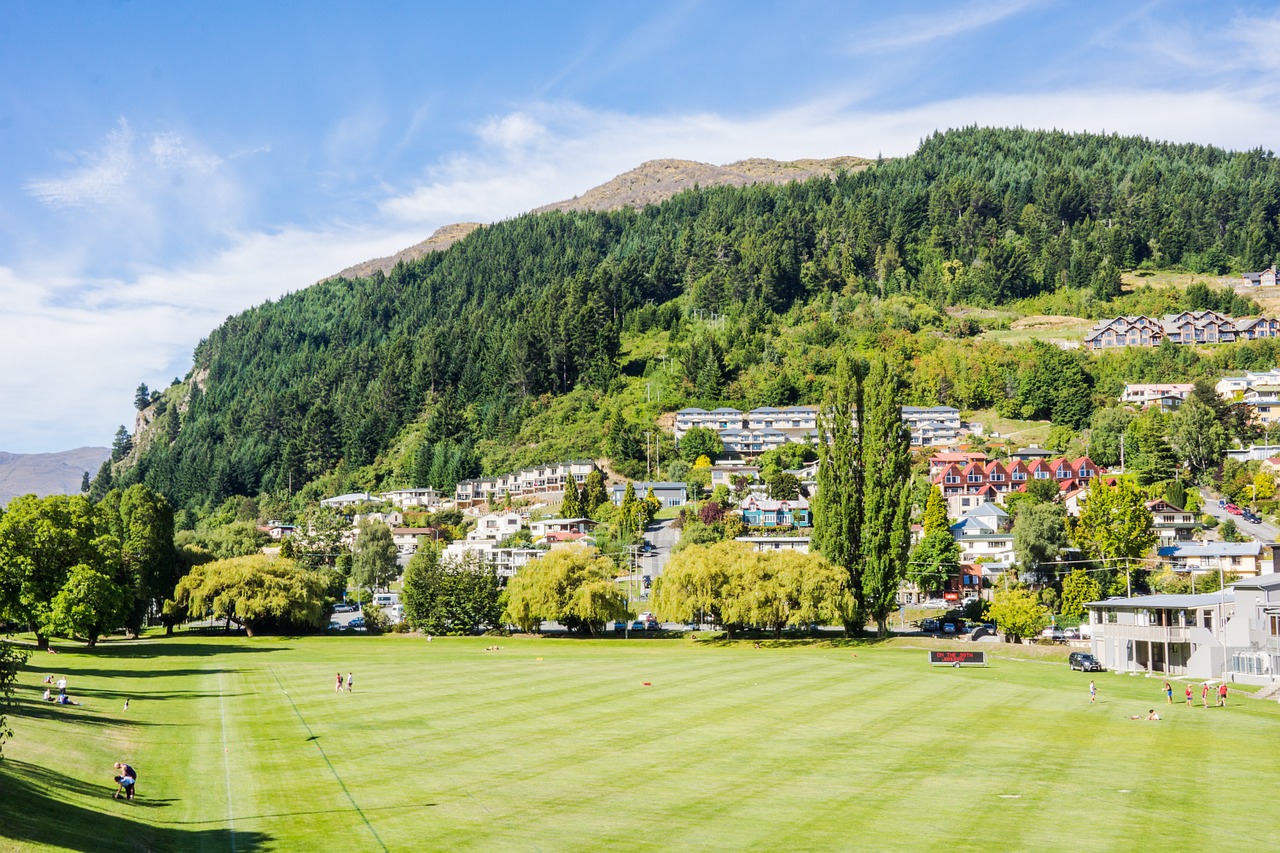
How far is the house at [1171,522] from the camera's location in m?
119

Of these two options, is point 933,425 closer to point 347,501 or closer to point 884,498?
point 884,498

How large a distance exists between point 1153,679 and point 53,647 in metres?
77.2

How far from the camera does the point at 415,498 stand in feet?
631

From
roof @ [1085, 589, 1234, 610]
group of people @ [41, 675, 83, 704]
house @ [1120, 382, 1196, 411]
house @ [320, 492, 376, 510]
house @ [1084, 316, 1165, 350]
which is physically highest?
house @ [1084, 316, 1165, 350]

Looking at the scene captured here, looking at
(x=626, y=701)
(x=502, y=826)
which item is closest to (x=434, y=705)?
(x=626, y=701)

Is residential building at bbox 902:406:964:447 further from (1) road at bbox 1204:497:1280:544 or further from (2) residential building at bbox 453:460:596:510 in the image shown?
(2) residential building at bbox 453:460:596:510

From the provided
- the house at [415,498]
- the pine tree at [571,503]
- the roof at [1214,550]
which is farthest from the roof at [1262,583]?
the house at [415,498]

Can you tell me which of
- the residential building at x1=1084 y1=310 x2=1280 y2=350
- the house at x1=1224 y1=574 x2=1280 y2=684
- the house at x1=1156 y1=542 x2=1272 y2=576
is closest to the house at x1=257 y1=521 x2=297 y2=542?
the house at x1=1156 y1=542 x2=1272 y2=576

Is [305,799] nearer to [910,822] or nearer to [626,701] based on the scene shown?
[910,822]

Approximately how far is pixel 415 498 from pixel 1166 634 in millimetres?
146653

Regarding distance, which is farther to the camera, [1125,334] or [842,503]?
Result: [1125,334]

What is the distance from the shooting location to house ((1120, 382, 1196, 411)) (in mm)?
165750

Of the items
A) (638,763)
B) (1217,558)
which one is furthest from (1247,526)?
(638,763)

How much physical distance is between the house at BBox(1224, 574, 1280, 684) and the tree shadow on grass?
55.5 meters
